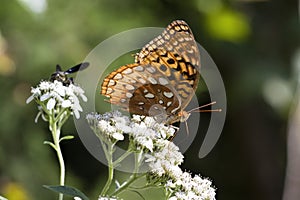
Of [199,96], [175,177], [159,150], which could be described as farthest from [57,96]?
[199,96]

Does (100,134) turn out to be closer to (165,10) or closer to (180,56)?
(180,56)

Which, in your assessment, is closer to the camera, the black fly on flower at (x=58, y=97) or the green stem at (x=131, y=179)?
the green stem at (x=131, y=179)

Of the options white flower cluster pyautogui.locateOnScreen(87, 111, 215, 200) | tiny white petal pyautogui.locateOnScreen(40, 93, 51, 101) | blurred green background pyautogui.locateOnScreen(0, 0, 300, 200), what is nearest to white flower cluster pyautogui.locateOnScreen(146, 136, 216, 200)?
white flower cluster pyautogui.locateOnScreen(87, 111, 215, 200)

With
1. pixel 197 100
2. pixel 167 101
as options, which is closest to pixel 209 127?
pixel 197 100

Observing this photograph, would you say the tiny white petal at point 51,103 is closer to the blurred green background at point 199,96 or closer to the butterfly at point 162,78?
the butterfly at point 162,78

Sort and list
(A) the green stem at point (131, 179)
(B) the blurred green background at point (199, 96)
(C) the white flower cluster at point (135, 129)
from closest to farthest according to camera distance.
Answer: (A) the green stem at point (131, 179)
(C) the white flower cluster at point (135, 129)
(B) the blurred green background at point (199, 96)

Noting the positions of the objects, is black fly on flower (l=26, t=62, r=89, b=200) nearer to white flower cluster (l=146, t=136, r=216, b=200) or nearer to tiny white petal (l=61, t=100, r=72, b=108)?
tiny white petal (l=61, t=100, r=72, b=108)

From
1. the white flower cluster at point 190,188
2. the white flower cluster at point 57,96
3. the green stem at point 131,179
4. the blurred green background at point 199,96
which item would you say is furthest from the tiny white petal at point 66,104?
the blurred green background at point 199,96
